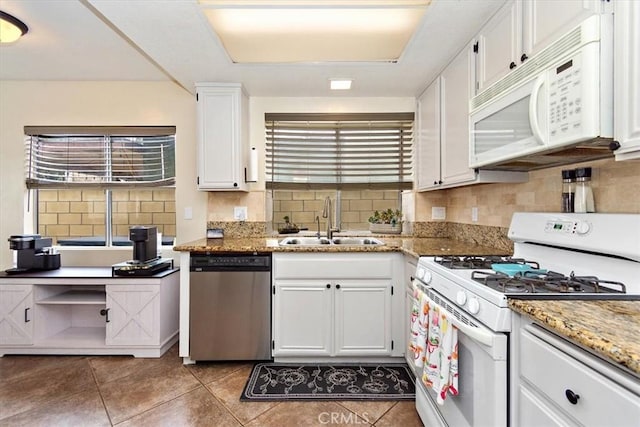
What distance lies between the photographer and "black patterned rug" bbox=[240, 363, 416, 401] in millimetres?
1983

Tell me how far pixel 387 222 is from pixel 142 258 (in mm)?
2185

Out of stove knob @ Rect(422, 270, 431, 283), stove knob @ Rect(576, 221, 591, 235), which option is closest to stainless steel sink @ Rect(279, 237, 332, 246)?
stove knob @ Rect(422, 270, 431, 283)

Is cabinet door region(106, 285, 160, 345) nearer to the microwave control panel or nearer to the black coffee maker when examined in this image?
the black coffee maker

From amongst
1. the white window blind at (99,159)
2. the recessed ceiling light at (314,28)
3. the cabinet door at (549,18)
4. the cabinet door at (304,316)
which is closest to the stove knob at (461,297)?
the cabinet door at (549,18)

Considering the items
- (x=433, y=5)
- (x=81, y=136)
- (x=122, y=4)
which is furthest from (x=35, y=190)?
(x=433, y=5)

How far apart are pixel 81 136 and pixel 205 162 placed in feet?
4.83

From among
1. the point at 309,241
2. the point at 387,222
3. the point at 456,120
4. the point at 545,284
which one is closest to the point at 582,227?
the point at 545,284

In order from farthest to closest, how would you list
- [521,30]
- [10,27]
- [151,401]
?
[10,27] < [151,401] < [521,30]

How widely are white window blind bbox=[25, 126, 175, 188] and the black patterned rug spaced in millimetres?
Result: 2017

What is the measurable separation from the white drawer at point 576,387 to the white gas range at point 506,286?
3.6 inches

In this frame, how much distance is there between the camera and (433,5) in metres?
1.65

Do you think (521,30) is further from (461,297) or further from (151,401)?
(151,401)

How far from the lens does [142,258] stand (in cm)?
264

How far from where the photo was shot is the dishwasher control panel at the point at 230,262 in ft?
7.55
